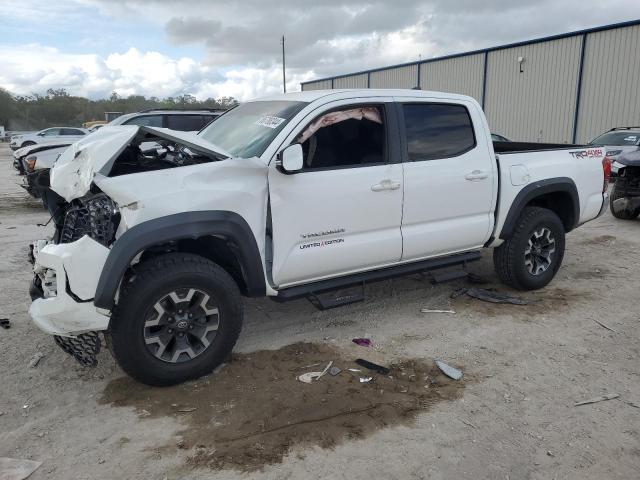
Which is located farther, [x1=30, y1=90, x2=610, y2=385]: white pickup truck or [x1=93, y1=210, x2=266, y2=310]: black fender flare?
[x1=30, y1=90, x2=610, y2=385]: white pickup truck

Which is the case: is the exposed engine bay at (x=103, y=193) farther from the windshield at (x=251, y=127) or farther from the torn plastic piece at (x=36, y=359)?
the torn plastic piece at (x=36, y=359)

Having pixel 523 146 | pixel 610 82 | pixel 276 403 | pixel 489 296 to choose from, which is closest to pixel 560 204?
pixel 523 146

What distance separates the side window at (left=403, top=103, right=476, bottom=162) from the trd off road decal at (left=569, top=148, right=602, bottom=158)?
143 centimetres

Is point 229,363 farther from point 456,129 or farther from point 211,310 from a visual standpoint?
point 456,129

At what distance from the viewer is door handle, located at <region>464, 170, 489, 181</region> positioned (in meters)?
4.66

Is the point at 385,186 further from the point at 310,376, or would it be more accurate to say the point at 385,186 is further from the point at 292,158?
the point at 310,376

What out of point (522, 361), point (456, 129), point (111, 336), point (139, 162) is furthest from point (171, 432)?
point (456, 129)

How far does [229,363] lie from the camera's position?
3.92 m

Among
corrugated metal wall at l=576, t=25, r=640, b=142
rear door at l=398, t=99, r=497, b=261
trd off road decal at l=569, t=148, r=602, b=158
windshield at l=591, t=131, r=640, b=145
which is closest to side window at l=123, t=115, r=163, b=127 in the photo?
rear door at l=398, t=99, r=497, b=261

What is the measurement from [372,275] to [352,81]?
3207 cm

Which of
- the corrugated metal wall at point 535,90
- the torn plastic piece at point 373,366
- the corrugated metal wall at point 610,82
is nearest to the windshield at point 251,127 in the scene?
the torn plastic piece at point 373,366

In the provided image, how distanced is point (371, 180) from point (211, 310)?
5.17 ft

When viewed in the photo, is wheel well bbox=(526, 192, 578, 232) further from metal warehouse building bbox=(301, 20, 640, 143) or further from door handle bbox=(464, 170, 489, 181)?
metal warehouse building bbox=(301, 20, 640, 143)

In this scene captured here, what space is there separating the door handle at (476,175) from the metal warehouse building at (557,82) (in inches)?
571
